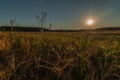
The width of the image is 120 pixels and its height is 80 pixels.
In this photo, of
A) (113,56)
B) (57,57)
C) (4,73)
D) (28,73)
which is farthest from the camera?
(113,56)

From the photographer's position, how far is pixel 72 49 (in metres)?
4.67

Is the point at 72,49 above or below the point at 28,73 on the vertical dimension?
above

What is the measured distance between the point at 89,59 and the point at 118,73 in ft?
1.71

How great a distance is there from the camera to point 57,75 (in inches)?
152

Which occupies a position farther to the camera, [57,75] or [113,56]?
[113,56]

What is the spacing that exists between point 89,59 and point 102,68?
1.12ft

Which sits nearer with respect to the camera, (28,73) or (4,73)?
(4,73)

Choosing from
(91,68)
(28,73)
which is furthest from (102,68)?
(28,73)

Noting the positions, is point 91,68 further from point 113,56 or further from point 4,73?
point 4,73

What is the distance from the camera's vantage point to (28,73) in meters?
3.97

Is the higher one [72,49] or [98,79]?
[72,49]

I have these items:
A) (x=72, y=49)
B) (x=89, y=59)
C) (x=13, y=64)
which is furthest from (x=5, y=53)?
(x=89, y=59)

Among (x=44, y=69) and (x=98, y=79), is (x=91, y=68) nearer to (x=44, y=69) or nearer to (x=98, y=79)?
(x=98, y=79)

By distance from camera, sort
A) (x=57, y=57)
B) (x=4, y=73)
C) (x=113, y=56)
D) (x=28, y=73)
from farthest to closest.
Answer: (x=113, y=56)
(x=57, y=57)
(x=28, y=73)
(x=4, y=73)
